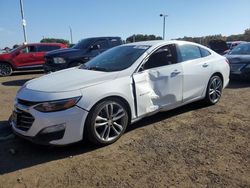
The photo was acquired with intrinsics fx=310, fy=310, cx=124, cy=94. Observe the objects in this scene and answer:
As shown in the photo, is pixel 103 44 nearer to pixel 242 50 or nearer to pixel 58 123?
pixel 242 50

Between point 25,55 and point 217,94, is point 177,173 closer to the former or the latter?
point 217,94

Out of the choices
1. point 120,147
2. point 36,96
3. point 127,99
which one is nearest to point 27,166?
point 36,96

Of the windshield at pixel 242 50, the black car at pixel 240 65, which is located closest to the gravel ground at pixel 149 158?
the black car at pixel 240 65

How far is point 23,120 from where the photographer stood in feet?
14.6

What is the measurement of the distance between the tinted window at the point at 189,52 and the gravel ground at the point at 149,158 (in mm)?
1242

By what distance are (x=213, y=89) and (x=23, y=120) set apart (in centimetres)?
420

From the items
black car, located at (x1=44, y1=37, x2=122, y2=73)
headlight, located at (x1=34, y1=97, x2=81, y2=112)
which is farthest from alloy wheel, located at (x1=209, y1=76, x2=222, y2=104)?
black car, located at (x1=44, y1=37, x2=122, y2=73)

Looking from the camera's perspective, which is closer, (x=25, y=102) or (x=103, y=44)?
(x=25, y=102)

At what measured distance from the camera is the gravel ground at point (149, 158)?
3686 millimetres

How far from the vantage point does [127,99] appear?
16.0 feet

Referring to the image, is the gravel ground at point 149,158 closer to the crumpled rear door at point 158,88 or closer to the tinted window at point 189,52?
the crumpled rear door at point 158,88

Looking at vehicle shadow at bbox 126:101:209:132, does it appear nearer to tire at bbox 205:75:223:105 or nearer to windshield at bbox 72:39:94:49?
Result: tire at bbox 205:75:223:105

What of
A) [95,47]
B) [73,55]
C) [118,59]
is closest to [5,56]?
[73,55]

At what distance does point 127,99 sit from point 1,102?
453 cm
